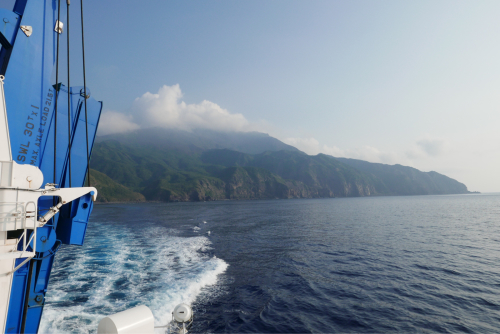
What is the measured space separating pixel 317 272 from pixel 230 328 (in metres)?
9.76

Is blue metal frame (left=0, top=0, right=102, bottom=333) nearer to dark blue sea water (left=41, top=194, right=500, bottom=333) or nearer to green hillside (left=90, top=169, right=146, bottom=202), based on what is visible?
dark blue sea water (left=41, top=194, right=500, bottom=333)

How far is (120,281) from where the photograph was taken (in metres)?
15.6

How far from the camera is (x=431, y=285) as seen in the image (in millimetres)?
15758

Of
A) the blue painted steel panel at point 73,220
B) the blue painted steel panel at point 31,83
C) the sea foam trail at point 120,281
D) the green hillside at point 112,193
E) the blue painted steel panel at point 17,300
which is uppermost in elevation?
the blue painted steel panel at point 31,83

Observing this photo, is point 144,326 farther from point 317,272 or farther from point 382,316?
point 317,272

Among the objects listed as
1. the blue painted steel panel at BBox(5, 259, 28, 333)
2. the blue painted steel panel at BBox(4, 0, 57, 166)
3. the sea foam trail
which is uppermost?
the blue painted steel panel at BBox(4, 0, 57, 166)

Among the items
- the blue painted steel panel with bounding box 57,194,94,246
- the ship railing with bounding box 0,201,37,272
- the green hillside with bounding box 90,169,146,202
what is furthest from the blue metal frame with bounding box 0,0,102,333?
the green hillside with bounding box 90,169,146,202

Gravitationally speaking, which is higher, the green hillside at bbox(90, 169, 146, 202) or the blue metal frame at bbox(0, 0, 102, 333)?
the blue metal frame at bbox(0, 0, 102, 333)

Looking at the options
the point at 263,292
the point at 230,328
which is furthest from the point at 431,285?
the point at 230,328

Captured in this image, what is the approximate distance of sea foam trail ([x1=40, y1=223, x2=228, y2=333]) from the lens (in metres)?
11.2

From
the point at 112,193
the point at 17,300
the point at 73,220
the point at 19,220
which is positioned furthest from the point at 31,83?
the point at 112,193

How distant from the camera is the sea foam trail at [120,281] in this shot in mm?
11242

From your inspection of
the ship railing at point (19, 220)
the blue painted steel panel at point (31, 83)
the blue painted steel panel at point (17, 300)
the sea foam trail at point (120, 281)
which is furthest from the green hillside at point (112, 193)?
the ship railing at point (19, 220)

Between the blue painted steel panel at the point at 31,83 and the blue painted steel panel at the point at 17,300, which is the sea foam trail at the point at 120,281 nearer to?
the blue painted steel panel at the point at 17,300
